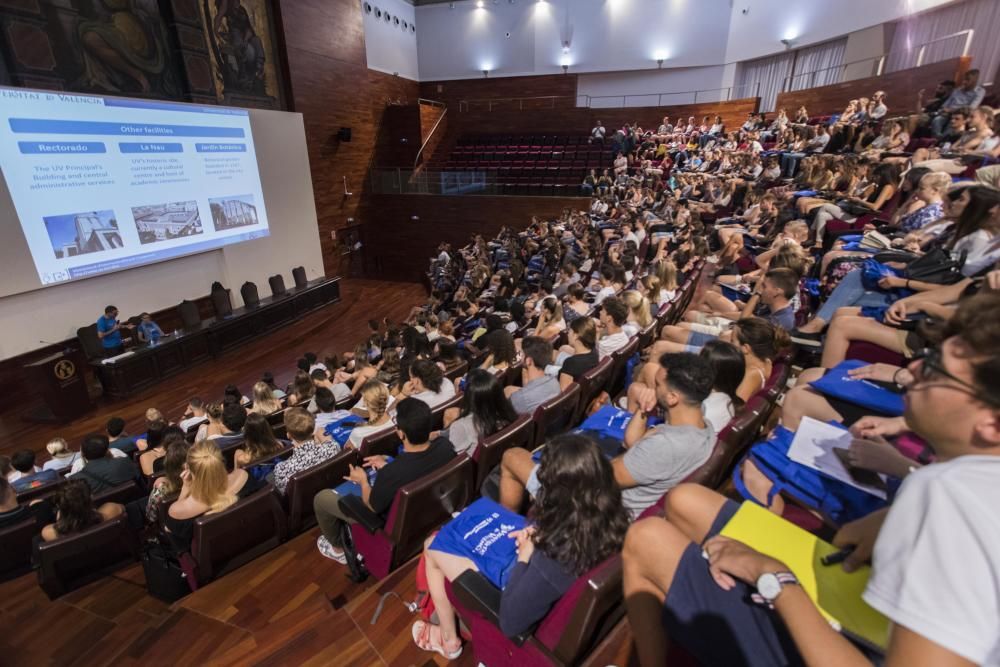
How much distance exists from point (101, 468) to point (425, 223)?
10.6 m

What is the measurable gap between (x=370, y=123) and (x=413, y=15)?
5.29 m

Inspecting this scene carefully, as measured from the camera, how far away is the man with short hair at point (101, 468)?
3316 millimetres

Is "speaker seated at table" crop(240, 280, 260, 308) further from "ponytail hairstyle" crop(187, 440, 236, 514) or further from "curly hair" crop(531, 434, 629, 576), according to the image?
"curly hair" crop(531, 434, 629, 576)

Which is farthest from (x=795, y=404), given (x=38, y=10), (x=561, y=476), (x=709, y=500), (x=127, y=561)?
(x=38, y=10)

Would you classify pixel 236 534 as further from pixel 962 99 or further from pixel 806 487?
pixel 962 99

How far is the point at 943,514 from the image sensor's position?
2.27 feet

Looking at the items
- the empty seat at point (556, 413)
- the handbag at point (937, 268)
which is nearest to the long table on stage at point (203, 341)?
the empty seat at point (556, 413)

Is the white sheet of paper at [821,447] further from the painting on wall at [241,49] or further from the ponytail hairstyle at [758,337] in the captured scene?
the painting on wall at [241,49]

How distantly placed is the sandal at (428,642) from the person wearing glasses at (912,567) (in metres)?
0.86

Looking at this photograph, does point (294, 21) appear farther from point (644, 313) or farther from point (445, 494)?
point (445, 494)

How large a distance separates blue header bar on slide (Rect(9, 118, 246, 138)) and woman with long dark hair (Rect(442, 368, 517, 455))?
6.77 metres

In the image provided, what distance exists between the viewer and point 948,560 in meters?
0.68

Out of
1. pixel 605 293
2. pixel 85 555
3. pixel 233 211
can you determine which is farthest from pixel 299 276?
pixel 85 555

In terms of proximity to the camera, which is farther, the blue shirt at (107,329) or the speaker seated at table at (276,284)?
the speaker seated at table at (276,284)
